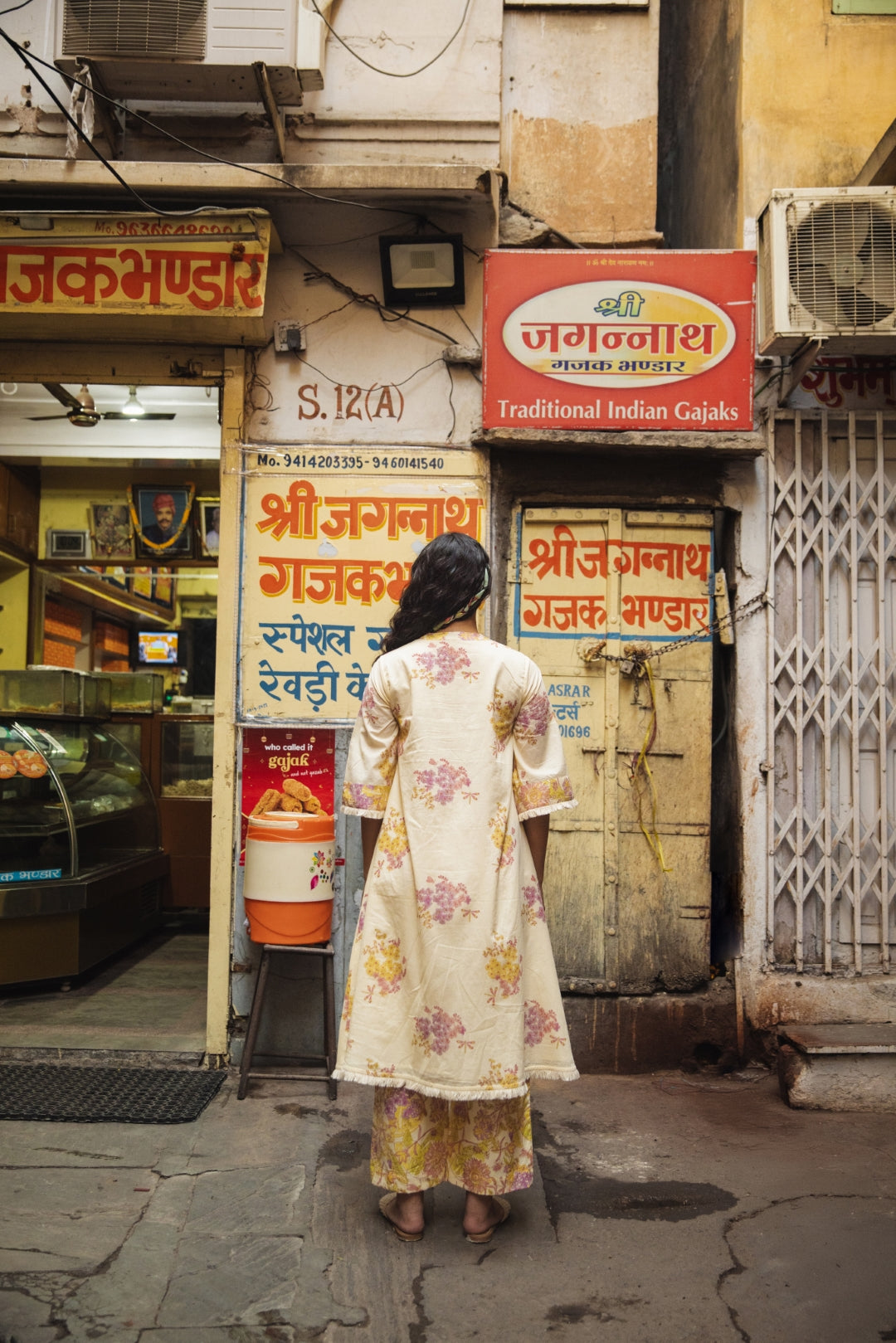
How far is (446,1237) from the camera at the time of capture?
9.39ft

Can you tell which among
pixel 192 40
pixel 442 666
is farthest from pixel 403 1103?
pixel 192 40

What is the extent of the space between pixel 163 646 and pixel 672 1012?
25.0ft

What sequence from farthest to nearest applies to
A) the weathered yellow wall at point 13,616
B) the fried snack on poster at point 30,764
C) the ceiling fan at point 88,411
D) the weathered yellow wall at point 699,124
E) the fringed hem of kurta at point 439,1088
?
1. the weathered yellow wall at point 13,616
2. the ceiling fan at point 88,411
3. the fried snack on poster at point 30,764
4. the weathered yellow wall at point 699,124
5. the fringed hem of kurta at point 439,1088

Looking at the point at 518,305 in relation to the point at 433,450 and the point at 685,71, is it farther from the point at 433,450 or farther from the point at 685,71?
the point at 685,71

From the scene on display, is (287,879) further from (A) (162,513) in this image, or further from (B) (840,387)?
(A) (162,513)

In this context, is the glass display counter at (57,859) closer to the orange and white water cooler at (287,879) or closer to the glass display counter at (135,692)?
the glass display counter at (135,692)

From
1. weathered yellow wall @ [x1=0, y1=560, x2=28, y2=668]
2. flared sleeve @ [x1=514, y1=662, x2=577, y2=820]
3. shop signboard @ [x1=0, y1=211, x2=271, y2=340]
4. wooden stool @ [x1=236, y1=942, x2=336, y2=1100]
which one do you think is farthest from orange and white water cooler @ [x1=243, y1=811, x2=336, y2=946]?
weathered yellow wall @ [x1=0, y1=560, x2=28, y2=668]

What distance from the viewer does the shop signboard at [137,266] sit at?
4.13 metres

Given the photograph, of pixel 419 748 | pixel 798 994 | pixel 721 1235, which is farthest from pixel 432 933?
pixel 798 994

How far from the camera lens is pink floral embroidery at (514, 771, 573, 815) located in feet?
9.36

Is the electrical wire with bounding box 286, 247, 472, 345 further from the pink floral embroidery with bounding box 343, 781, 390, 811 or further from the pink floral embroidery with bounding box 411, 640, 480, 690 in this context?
the pink floral embroidery with bounding box 343, 781, 390, 811

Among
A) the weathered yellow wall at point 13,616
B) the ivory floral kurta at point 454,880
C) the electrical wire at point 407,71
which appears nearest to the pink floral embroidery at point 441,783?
the ivory floral kurta at point 454,880

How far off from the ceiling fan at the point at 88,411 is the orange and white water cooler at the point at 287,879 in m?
3.05

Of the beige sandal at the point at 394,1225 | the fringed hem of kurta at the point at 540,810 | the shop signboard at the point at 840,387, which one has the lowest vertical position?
the beige sandal at the point at 394,1225
